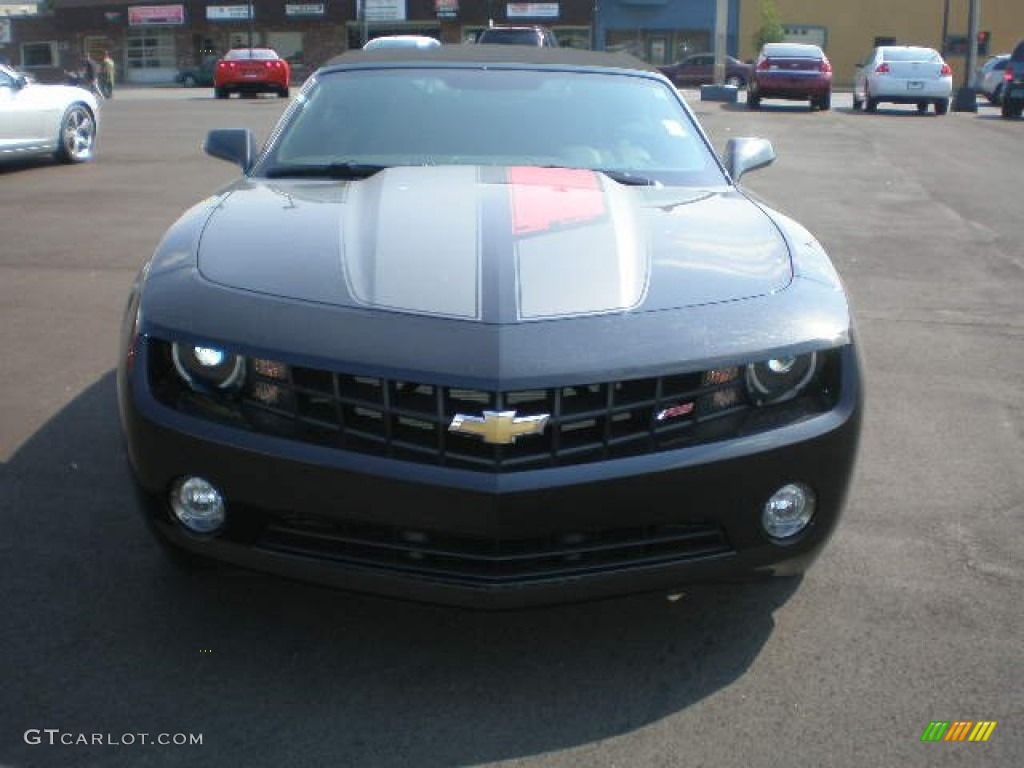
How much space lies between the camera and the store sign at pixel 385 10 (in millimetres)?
55000

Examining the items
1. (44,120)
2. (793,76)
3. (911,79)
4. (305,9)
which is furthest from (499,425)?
(305,9)

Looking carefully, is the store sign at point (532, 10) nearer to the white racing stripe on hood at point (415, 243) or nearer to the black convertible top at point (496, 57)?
the black convertible top at point (496, 57)

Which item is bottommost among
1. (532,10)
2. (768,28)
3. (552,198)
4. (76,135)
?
(76,135)

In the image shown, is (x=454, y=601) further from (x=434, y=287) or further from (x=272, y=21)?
(x=272, y=21)

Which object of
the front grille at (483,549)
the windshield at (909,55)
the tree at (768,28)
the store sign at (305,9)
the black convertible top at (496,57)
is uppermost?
the store sign at (305,9)

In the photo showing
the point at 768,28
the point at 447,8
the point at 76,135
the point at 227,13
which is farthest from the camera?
the point at 227,13

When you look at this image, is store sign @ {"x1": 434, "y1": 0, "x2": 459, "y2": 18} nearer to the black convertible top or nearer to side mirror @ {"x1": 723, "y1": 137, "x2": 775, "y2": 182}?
the black convertible top

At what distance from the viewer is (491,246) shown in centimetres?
314

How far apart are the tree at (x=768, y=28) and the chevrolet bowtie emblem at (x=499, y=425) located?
54288mm

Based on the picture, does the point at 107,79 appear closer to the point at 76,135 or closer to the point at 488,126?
the point at 76,135

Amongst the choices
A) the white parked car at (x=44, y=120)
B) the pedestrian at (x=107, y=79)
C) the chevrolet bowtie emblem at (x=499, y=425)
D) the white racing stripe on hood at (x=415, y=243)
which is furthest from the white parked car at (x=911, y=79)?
the chevrolet bowtie emblem at (x=499, y=425)

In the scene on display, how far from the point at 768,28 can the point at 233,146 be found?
5256cm

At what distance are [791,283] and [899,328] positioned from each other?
3577 mm

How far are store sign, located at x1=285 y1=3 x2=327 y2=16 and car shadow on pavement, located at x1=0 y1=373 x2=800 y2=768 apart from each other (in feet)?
183
